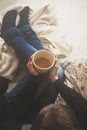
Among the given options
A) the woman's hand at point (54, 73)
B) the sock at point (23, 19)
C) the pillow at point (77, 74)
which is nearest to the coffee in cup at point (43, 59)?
the woman's hand at point (54, 73)

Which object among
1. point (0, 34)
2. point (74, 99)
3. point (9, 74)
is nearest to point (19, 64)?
point (9, 74)

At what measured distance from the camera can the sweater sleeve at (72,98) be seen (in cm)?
118

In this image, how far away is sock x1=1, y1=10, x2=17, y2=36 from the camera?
158cm

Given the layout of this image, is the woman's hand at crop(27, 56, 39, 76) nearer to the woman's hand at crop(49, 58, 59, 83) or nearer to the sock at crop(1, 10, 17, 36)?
the woman's hand at crop(49, 58, 59, 83)

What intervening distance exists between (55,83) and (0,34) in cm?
53

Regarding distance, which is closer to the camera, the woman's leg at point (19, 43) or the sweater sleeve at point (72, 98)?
the sweater sleeve at point (72, 98)

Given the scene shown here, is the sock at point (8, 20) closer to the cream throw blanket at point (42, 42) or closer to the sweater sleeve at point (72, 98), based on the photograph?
the cream throw blanket at point (42, 42)

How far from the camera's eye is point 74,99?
1.19m

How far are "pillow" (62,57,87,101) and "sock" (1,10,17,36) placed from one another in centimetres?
45

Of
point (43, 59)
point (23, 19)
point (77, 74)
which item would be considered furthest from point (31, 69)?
point (23, 19)

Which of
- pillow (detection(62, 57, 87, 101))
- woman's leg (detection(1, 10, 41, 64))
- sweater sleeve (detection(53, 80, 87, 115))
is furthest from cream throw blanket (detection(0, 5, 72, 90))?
sweater sleeve (detection(53, 80, 87, 115))

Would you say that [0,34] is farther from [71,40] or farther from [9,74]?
[71,40]

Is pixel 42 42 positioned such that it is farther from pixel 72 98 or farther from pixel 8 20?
pixel 72 98

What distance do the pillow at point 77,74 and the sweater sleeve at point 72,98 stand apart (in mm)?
37
